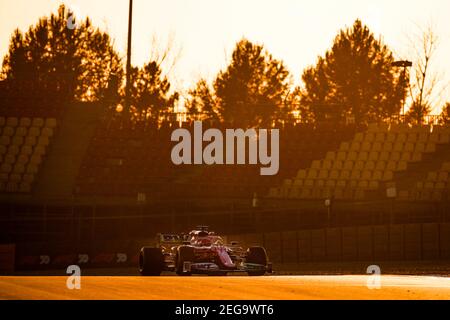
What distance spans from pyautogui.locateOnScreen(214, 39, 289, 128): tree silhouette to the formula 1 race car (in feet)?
155

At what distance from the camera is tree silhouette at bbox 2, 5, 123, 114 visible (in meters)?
67.9

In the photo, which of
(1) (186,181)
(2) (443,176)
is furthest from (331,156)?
(1) (186,181)

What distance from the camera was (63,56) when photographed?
69.1 m

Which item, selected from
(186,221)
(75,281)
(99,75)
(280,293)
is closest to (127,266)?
(186,221)

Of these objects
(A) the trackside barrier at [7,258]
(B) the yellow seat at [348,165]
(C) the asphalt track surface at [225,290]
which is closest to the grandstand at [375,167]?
(B) the yellow seat at [348,165]

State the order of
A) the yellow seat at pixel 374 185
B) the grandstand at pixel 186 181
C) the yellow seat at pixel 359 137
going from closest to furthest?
the grandstand at pixel 186 181, the yellow seat at pixel 374 185, the yellow seat at pixel 359 137

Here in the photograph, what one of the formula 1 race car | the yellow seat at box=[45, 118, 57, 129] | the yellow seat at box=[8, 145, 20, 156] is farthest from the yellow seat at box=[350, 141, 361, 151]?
the formula 1 race car

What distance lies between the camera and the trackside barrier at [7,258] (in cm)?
3146

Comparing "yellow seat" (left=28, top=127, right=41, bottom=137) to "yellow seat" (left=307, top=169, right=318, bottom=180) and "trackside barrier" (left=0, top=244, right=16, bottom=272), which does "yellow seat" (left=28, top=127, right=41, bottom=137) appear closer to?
"yellow seat" (left=307, top=169, right=318, bottom=180)

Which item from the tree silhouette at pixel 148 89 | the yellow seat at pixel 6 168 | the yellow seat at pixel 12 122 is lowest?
the yellow seat at pixel 6 168

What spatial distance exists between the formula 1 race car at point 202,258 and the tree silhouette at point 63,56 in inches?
1641

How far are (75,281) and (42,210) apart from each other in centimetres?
1634

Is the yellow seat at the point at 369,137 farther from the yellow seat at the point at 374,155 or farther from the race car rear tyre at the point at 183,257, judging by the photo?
the race car rear tyre at the point at 183,257
